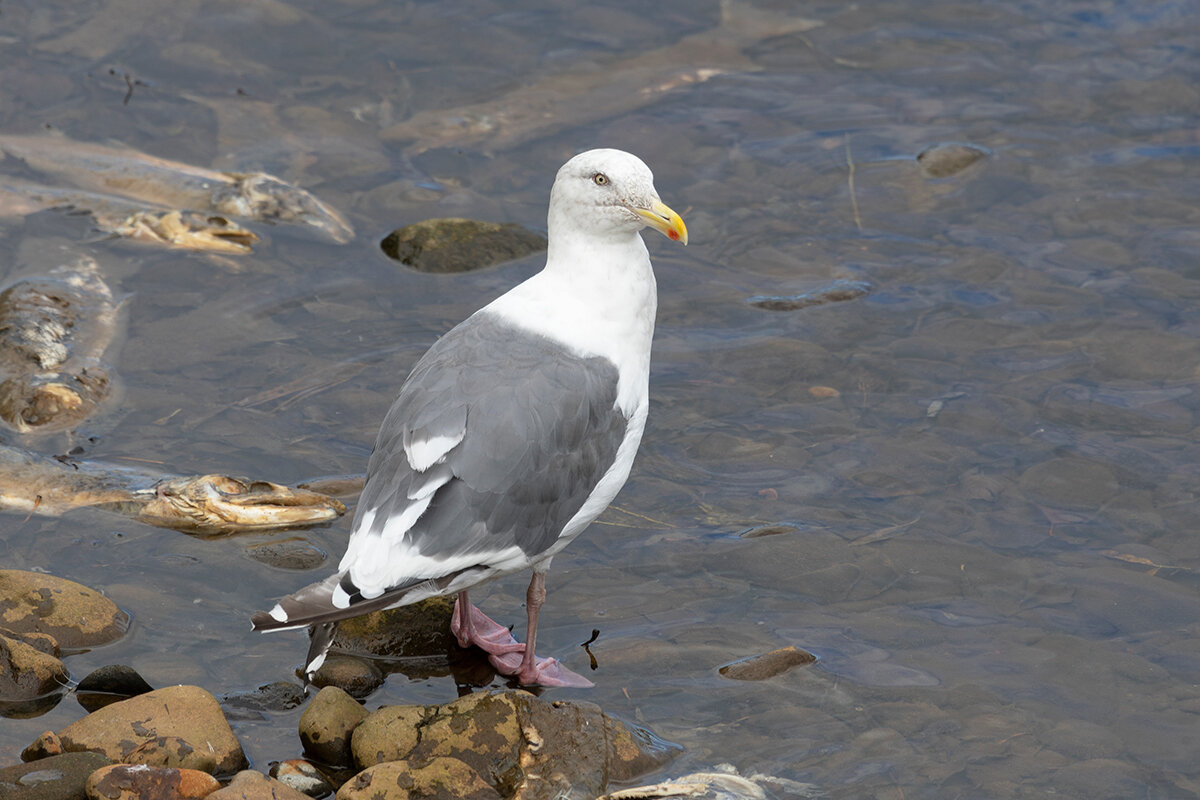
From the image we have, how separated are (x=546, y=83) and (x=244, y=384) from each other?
4.64 meters

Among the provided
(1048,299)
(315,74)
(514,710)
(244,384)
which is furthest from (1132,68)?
(514,710)

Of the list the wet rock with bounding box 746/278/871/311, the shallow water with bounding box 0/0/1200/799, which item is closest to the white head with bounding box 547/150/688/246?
the shallow water with bounding box 0/0/1200/799

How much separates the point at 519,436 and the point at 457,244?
12.2ft

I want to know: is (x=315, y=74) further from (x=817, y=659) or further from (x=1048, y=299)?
(x=817, y=659)

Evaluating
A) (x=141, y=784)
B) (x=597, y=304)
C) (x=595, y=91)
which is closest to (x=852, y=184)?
(x=595, y=91)

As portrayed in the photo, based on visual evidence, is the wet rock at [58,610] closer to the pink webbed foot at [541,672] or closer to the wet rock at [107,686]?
the wet rock at [107,686]

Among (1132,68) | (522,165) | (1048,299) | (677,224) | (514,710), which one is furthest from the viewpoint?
(1132,68)

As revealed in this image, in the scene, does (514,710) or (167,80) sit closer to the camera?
(514,710)

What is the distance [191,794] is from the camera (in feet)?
14.9

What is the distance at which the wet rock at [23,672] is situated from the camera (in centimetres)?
514

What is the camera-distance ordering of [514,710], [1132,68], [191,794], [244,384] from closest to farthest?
[191,794], [514,710], [244,384], [1132,68]

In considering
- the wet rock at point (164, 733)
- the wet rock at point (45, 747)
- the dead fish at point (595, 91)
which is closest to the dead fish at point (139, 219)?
the dead fish at point (595, 91)

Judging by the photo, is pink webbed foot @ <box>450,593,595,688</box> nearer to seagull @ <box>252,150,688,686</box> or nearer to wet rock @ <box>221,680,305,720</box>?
seagull @ <box>252,150,688,686</box>

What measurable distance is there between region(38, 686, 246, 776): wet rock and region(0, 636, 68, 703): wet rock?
0.41m
